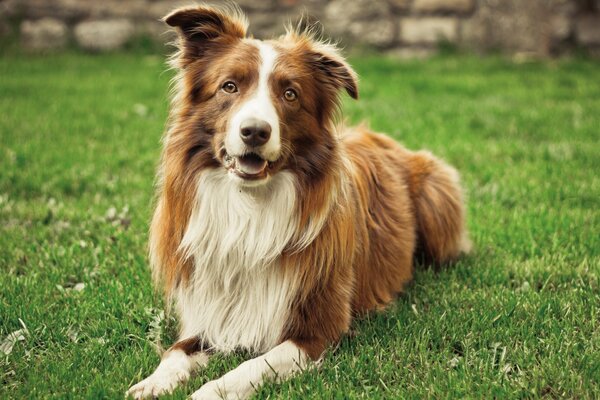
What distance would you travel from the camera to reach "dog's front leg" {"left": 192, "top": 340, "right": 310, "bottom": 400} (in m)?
3.17

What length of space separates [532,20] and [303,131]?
827cm

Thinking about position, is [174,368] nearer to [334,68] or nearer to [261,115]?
[261,115]

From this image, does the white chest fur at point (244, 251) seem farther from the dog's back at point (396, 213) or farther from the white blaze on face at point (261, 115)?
the dog's back at point (396, 213)

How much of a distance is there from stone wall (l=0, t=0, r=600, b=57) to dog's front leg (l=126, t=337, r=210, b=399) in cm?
812

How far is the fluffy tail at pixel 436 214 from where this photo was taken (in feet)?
15.5

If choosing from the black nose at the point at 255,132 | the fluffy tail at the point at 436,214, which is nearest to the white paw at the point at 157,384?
the black nose at the point at 255,132

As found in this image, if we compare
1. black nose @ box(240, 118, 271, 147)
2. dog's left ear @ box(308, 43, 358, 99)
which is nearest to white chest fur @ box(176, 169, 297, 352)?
black nose @ box(240, 118, 271, 147)

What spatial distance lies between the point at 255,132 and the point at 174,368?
112 cm

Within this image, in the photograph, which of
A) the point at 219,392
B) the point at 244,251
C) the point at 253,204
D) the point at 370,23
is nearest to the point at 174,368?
the point at 219,392

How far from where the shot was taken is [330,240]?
364 centimetres

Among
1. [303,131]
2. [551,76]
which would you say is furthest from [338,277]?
[551,76]

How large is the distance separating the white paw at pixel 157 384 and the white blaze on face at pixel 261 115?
1.03 metres

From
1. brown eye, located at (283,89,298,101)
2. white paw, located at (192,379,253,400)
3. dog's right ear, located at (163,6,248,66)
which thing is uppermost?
dog's right ear, located at (163,6,248,66)

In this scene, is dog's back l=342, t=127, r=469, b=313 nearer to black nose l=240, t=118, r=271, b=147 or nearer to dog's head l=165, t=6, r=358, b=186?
dog's head l=165, t=6, r=358, b=186
